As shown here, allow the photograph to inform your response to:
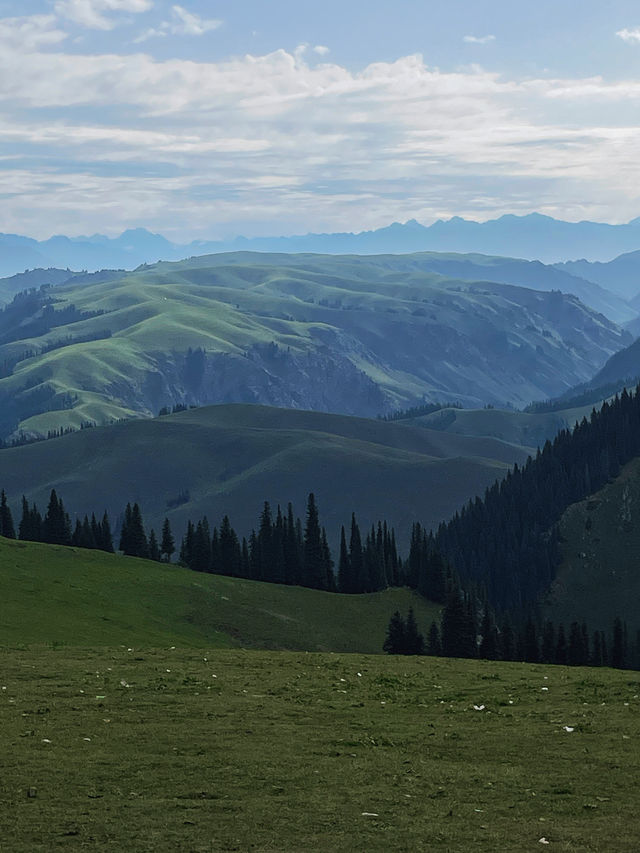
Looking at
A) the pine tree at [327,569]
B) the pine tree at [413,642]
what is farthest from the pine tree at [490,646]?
the pine tree at [327,569]

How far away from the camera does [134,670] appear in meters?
54.2

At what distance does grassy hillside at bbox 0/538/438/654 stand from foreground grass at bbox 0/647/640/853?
23.8m

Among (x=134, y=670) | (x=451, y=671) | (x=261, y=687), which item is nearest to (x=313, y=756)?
(x=261, y=687)

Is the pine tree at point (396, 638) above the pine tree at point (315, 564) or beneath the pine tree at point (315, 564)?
beneath

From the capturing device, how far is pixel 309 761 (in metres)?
35.2

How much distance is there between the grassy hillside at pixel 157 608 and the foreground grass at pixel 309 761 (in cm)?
2379

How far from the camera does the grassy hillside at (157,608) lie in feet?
262

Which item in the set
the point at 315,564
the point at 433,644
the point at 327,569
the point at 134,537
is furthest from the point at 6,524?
the point at 433,644

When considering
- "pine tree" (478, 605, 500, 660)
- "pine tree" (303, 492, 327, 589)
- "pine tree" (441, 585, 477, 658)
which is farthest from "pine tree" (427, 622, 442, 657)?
"pine tree" (303, 492, 327, 589)

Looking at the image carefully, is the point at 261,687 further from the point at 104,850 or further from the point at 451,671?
the point at 104,850

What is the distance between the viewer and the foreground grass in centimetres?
2780

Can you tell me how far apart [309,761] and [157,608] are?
65.8 metres

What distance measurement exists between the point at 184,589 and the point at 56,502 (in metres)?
46.5

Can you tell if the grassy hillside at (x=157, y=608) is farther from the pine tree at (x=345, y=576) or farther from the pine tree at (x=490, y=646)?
the pine tree at (x=345, y=576)
